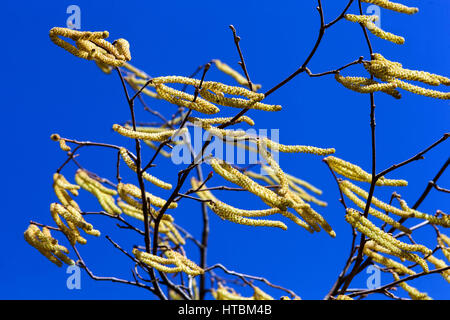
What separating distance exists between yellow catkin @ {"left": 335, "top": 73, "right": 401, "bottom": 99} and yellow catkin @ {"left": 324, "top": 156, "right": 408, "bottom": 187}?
1.06ft

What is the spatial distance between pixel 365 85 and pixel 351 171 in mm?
359

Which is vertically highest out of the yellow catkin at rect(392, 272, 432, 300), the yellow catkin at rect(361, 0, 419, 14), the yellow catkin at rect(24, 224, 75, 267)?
the yellow catkin at rect(361, 0, 419, 14)

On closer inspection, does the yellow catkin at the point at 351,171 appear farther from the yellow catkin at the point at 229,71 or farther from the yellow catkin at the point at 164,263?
the yellow catkin at the point at 229,71

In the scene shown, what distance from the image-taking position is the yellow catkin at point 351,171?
1.67 meters

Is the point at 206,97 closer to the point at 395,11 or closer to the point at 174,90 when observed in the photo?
the point at 174,90

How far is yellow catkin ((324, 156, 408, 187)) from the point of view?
1.67m

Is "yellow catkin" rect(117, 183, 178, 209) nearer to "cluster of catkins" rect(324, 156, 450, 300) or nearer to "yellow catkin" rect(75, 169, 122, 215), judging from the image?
"yellow catkin" rect(75, 169, 122, 215)

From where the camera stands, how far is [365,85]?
56.2 inches

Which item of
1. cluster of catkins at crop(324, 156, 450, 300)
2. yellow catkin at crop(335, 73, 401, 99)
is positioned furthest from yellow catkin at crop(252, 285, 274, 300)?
yellow catkin at crop(335, 73, 401, 99)

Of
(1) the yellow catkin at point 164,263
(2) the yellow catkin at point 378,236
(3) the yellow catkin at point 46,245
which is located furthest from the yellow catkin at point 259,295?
(3) the yellow catkin at point 46,245

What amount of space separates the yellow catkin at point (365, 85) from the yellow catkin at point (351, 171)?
32cm
